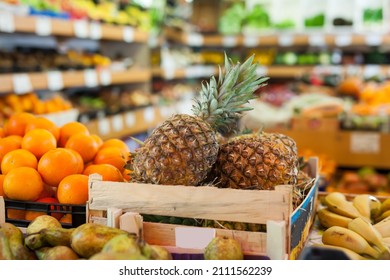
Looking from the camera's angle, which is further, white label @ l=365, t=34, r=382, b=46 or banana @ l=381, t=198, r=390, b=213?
white label @ l=365, t=34, r=382, b=46

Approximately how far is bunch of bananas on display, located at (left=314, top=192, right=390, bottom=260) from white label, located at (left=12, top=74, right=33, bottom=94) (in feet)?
7.61

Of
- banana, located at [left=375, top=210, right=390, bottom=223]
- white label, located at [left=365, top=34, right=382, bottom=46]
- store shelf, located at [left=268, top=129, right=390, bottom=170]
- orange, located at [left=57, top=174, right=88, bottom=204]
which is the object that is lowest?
store shelf, located at [left=268, top=129, right=390, bottom=170]

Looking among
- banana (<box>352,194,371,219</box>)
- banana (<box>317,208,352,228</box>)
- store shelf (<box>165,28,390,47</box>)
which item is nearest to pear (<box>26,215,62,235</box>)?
banana (<box>317,208,352,228</box>)

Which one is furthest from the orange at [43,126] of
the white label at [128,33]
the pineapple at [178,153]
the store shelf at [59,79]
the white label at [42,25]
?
the white label at [128,33]

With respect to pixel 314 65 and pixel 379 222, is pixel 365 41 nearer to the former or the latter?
pixel 314 65

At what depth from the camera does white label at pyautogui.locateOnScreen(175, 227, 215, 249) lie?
→ 139cm

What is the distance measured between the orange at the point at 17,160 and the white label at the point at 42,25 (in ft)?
7.33

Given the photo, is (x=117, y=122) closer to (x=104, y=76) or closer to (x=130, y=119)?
(x=130, y=119)

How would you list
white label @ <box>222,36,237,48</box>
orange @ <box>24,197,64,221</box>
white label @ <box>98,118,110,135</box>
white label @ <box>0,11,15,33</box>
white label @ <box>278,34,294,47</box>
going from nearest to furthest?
orange @ <box>24,197,64,221</box>, white label @ <box>0,11,15,33</box>, white label @ <box>98,118,110,135</box>, white label @ <box>278,34,294,47</box>, white label @ <box>222,36,237,48</box>

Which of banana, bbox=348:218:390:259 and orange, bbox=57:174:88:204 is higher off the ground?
orange, bbox=57:174:88:204

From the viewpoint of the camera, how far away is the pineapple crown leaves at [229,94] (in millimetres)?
1732

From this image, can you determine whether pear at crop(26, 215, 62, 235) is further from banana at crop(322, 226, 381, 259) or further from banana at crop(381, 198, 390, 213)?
banana at crop(381, 198, 390, 213)
